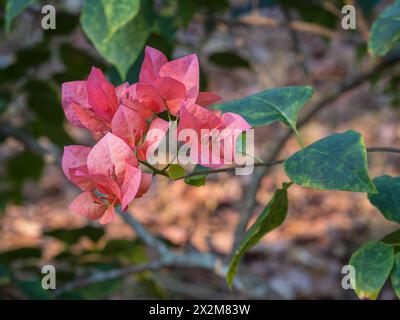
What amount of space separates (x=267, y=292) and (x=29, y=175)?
2.39ft

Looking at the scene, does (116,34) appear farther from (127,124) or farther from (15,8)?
(127,124)

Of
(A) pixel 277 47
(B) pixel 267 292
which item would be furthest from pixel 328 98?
(A) pixel 277 47

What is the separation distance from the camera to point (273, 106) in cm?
71

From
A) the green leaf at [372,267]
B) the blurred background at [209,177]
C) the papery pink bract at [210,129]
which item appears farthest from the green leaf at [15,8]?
the green leaf at [372,267]

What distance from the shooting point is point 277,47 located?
3.23 metres

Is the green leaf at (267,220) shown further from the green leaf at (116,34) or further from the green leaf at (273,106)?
the green leaf at (116,34)

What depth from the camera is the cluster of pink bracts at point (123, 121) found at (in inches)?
21.4

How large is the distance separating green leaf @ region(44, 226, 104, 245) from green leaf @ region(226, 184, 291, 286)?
0.73 m

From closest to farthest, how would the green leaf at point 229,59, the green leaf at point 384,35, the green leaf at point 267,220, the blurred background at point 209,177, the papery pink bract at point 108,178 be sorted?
the papery pink bract at point 108,178
the green leaf at point 267,220
the green leaf at point 384,35
the blurred background at point 209,177
the green leaf at point 229,59

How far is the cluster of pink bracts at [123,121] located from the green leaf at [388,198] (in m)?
0.18

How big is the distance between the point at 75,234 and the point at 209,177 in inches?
49.8

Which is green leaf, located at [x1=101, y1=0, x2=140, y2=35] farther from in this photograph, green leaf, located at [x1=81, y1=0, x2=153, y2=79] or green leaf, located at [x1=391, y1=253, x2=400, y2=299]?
green leaf, located at [x1=391, y1=253, x2=400, y2=299]

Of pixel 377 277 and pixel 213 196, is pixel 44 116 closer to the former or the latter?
pixel 377 277

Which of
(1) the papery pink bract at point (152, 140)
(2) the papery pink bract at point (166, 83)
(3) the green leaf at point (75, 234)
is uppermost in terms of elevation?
(2) the papery pink bract at point (166, 83)
